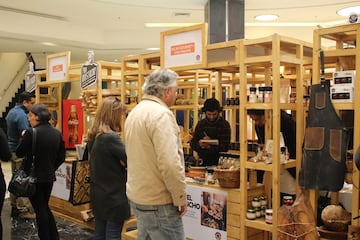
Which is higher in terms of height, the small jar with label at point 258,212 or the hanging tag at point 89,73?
the hanging tag at point 89,73

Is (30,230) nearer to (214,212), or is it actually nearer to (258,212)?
(214,212)

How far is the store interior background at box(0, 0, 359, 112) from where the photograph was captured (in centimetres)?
671

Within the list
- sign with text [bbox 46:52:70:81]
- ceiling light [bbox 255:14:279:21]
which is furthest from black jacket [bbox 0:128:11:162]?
ceiling light [bbox 255:14:279:21]

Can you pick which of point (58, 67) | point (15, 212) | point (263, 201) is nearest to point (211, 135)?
point (263, 201)

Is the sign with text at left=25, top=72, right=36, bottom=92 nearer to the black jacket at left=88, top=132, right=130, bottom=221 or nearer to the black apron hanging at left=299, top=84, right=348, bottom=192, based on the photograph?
the black jacket at left=88, top=132, right=130, bottom=221

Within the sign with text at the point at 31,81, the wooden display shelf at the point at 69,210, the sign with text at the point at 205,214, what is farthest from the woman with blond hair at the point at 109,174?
the sign with text at the point at 31,81

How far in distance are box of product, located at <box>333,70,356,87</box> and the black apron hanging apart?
4.4 inches

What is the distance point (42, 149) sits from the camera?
3.88m

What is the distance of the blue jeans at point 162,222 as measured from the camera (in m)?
2.36

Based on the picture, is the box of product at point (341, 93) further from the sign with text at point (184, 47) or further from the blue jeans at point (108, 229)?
the blue jeans at point (108, 229)

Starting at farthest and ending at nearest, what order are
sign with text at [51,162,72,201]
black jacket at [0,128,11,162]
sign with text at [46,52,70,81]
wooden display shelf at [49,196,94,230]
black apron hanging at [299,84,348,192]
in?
sign with text at [46,52,70,81], sign with text at [51,162,72,201], wooden display shelf at [49,196,94,230], black jacket at [0,128,11,162], black apron hanging at [299,84,348,192]

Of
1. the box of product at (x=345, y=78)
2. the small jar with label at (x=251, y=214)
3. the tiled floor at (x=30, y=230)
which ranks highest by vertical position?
the box of product at (x=345, y=78)

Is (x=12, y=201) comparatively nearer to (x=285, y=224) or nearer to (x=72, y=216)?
(x=72, y=216)

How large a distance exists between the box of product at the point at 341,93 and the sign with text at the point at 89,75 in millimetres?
2820
